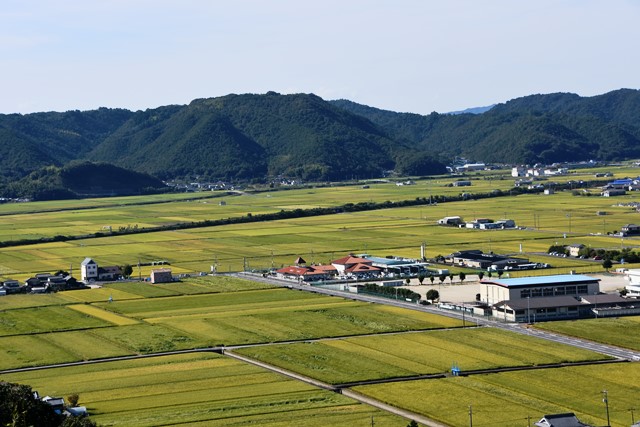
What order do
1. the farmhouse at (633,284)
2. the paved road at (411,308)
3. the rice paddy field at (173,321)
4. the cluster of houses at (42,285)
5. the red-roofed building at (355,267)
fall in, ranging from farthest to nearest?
the red-roofed building at (355,267), the cluster of houses at (42,285), the farmhouse at (633,284), the rice paddy field at (173,321), the paved road at (411,308)

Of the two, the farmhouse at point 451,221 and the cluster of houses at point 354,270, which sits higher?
the farmhouse at point 451,221

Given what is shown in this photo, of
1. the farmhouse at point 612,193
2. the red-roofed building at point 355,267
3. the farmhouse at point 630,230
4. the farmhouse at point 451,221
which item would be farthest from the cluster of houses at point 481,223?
the farmhouse at point 612,193

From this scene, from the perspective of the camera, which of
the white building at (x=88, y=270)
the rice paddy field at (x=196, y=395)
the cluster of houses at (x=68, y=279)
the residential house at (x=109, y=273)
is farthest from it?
the residential house at (x=109, y=273)

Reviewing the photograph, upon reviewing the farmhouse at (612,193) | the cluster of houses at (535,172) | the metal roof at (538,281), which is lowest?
the metal roof at (538,281)

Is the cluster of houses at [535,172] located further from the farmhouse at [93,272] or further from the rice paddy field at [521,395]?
the rice paddy field at [521,395]

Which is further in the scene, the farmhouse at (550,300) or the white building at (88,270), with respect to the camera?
the white building at (88,270)

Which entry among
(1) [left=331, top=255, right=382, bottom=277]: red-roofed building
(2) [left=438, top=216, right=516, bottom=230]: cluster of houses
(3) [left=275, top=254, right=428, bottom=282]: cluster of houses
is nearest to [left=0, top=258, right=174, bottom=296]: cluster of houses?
(3) [left=275, top=254, right=428, bottom=282]: cluster of houses

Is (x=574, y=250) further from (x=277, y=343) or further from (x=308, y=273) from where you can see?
(x=277, y=343)
